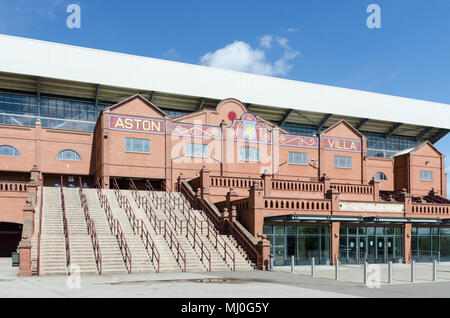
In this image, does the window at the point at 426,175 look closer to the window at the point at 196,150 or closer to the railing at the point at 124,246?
the window at the point at 196,150

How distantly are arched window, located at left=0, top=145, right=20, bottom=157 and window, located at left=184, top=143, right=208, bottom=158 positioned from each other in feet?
43.2

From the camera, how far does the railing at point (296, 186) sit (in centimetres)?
3236

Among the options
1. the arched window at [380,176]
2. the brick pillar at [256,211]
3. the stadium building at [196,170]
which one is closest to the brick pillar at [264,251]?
the stadium building at [196,170]

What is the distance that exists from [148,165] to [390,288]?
80.0ft

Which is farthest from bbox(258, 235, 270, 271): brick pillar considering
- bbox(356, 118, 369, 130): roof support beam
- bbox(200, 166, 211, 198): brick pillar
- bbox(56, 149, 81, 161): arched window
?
bbox(356, 118, 369, 130): roof support beam

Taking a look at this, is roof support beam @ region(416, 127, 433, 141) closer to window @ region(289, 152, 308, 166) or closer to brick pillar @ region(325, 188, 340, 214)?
window @ region(289, 152, 308, 166)

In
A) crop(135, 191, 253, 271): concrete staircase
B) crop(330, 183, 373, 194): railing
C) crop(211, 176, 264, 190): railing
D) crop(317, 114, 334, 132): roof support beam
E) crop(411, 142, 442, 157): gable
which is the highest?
crop(317, 114, 334, 132): roof support beam

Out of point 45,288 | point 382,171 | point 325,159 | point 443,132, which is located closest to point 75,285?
point 45,288

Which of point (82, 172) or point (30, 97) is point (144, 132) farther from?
point (30, 97)

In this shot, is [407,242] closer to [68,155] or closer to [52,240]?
[52,240]

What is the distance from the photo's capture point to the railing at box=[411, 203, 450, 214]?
3299 centimetres

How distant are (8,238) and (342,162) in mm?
28787

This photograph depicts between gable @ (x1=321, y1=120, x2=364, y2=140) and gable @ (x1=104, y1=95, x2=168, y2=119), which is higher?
gable @ (x1=104, y1=95, x2=168, y2=119)

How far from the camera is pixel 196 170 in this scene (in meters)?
38.8
